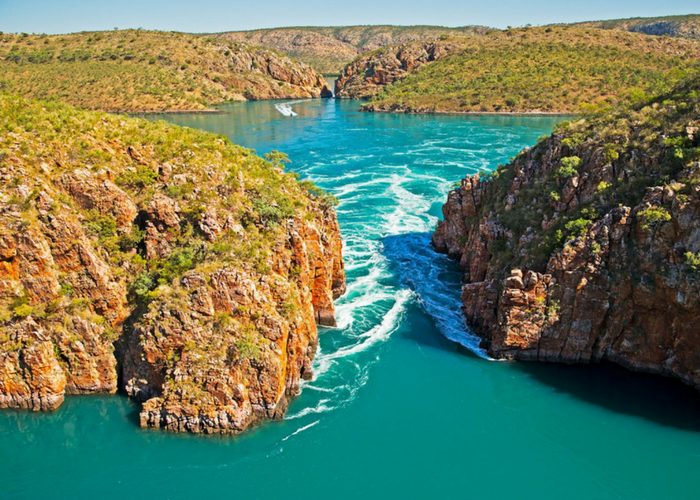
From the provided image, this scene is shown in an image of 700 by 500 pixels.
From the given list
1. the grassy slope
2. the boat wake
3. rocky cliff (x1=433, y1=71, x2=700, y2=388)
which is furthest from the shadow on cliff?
the boat wake

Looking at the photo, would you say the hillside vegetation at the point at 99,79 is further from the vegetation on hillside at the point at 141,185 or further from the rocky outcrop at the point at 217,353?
the rocky outcrop at the point at 217,353

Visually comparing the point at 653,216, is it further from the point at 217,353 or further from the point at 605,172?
the point at 217,353

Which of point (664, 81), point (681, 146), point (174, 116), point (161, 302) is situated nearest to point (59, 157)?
point (161, 302)

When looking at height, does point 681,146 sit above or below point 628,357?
above

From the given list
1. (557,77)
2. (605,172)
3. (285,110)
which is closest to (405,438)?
(605,172)

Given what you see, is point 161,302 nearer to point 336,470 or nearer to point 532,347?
point 336,470

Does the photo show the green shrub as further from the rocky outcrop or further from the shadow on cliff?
the rocky outcrop
